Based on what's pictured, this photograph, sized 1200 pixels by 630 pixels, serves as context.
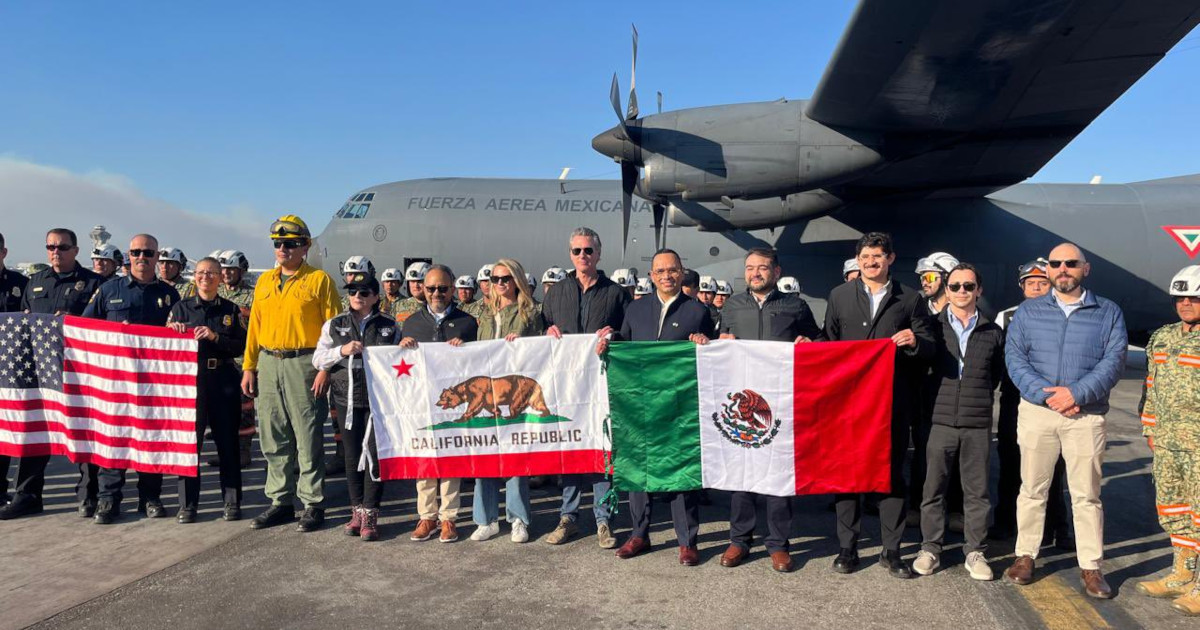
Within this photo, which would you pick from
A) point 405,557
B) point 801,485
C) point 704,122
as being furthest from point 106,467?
point 704,122

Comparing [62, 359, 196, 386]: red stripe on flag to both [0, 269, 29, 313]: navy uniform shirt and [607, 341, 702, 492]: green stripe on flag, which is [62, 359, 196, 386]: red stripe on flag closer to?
[0, 269, 29, 313]: navy uniform shirt

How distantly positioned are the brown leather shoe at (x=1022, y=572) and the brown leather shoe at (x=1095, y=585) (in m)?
0.30

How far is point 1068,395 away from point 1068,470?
21.5 inches

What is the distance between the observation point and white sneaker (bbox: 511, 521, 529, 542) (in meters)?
5.33

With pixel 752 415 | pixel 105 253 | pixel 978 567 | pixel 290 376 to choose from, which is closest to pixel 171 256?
pixel 105 253

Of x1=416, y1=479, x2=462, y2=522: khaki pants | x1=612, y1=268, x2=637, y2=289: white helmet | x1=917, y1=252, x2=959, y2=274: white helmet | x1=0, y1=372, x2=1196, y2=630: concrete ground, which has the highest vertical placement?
x1=612, y1=268, x2=637, y2=289: white helmet

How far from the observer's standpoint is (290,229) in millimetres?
5848

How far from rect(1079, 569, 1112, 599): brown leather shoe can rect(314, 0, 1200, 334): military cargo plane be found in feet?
16.7

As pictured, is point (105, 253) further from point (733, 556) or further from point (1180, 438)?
point (1180, 438)

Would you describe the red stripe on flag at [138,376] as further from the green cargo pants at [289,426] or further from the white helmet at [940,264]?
the white helmet at [940,264]

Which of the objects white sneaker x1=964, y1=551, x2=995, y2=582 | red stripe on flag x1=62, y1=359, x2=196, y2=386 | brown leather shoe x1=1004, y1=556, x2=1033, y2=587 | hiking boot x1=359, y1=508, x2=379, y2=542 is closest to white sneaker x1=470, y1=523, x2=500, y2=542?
hiking boot x1=359, y1=508, x2=379, y2=542

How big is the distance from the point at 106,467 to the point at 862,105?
29.3 feet

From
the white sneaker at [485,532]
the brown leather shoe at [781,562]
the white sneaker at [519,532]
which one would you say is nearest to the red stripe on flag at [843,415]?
the brown leather shoe at [781,562]

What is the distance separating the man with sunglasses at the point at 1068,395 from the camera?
4398 mm
